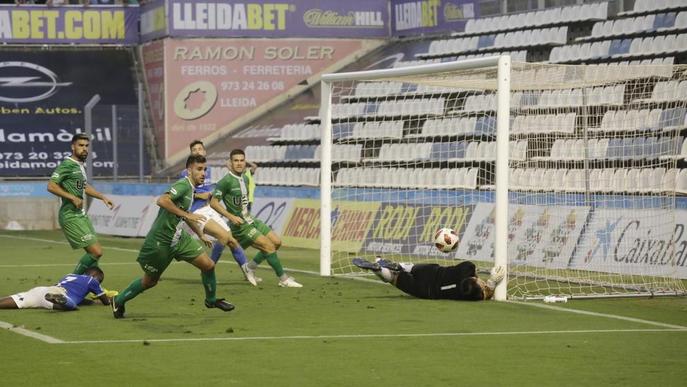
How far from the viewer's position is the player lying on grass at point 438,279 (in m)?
16.2

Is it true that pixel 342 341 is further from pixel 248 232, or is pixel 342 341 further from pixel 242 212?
pixel 242 212

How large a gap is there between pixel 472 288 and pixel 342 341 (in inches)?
155

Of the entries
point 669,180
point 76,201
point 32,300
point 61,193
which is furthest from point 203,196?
point 669,180

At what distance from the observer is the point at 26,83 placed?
41562mm

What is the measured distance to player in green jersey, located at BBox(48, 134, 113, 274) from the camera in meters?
16.3

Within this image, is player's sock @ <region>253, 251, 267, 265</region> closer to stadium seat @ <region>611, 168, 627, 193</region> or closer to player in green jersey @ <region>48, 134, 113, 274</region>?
player in green jersey @ <region>48, 134, 113, 274</region>

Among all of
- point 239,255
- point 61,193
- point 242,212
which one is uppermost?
point 61,193

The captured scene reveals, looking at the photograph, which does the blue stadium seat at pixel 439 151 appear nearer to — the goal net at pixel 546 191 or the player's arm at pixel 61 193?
the goal net at pixel 546 191

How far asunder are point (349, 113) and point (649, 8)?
7.32m

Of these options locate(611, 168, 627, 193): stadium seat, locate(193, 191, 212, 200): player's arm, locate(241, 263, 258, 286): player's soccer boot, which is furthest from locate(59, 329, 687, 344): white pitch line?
locate(611, 168, 627, 193): stadium seat

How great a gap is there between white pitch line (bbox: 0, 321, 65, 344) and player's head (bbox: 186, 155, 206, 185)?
234cm

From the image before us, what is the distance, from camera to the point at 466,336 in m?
12.9

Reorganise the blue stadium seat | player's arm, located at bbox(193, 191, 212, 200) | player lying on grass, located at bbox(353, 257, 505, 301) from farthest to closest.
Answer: the blue stadium seat → player's arm, located at bbox(193, 191, 212, 200) → player lying on grass, located at bbox(353, 257, 505, 301)

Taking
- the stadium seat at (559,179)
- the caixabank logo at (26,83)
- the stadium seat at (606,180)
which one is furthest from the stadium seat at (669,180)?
the caixabank logo at (26,83)
